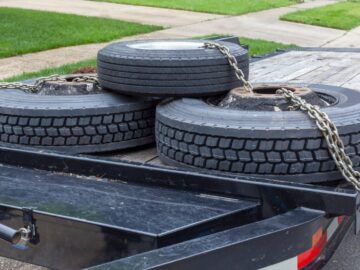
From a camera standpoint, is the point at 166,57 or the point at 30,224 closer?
the point at 30,224

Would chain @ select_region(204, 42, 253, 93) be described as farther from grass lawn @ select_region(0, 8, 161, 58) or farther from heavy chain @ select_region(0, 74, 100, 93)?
grass lawn @ select_region(0, 8, 161, 58)

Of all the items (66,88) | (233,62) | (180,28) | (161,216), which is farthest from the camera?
(180,28)

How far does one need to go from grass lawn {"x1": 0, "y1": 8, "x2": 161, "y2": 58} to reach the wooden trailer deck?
567cm

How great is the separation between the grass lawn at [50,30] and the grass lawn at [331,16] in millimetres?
4462

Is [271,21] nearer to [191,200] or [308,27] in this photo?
[308,27]

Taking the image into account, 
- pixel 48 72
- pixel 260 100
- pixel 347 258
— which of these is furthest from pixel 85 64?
pixel 260 100

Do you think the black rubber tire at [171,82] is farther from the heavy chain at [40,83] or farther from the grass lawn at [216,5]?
the grass lawn at [216,5]

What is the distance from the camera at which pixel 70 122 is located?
8.45 feet

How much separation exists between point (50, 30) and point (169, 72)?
10050mm

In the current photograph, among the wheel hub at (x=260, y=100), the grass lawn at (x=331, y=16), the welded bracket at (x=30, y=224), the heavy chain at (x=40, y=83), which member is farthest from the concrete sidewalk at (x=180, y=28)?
the welded bracket at (x=30, y=224)

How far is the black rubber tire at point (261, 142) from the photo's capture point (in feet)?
7.11

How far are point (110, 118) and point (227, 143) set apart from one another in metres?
0.60

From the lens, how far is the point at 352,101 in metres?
2.60

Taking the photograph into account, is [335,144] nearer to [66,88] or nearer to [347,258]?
[66,88]
